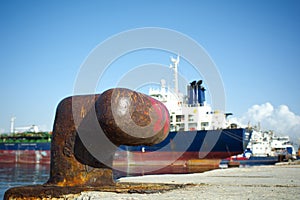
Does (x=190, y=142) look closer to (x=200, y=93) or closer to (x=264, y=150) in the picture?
(x=200, y=93)

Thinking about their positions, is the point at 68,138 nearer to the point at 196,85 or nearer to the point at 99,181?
the point at 99,181

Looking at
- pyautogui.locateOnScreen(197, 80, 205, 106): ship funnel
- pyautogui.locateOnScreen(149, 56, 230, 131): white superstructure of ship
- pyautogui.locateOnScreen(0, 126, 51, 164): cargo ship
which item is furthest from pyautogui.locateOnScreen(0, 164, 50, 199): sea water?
pyautogui.locateOnScreen(197, 80, 205, 106): ship funnel

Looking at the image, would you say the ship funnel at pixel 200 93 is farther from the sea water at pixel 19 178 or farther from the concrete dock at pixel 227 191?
the concrete dock at pixel 227 191

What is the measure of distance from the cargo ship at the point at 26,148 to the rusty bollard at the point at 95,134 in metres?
37.8

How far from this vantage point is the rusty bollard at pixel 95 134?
4.60m

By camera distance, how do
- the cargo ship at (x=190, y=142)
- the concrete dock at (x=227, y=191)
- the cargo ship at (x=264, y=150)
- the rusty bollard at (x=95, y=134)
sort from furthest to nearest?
the cargo ship at (x=264, y=150) < the cargo ship at (x=190, y=142) < the rusty bollard at (x=95, y=134) < the concrete dock at (x=227, y=191)

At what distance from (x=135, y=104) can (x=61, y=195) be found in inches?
60.5

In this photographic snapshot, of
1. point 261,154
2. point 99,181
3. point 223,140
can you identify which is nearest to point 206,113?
point 223,140

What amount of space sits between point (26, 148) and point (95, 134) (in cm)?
4180

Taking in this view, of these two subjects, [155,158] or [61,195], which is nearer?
[61,195]

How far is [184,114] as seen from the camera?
120 ft

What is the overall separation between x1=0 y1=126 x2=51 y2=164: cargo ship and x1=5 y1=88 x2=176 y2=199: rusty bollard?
3776 centimetres

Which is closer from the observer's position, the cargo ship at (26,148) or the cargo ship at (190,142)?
the cargo ship at (190,142)

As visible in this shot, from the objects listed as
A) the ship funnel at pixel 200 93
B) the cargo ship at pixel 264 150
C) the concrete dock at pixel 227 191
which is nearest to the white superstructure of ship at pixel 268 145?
the cargo ship at pixel 264 150
